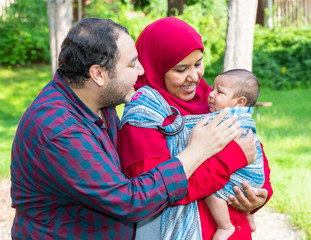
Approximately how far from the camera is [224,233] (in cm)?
226

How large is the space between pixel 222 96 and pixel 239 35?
139 inches

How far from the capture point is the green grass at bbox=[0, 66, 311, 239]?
4.84 metres

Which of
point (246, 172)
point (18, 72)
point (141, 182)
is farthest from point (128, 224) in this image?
point (18, 72)

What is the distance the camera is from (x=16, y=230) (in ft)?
6.95

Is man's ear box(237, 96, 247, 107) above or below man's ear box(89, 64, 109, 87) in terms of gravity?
below

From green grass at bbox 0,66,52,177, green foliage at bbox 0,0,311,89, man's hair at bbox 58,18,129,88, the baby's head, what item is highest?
man's hair at bbox 58,18,129,88

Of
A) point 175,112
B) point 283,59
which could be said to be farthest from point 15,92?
point 175,112

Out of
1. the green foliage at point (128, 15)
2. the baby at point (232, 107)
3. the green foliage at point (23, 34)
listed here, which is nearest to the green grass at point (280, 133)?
the green foliage at point (23, 34)

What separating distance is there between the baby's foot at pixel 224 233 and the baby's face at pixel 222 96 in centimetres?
66

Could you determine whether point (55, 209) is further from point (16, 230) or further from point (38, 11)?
point (38, 11)

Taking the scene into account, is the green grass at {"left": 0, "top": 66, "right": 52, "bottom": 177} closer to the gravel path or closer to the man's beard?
the gravel path

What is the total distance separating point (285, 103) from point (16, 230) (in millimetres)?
10155

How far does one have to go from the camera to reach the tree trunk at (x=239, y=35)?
225 inches

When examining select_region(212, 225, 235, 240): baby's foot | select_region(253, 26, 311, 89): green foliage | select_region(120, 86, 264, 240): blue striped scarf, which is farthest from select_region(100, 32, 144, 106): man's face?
select_region(253, 26, 311, 89): green foliage
